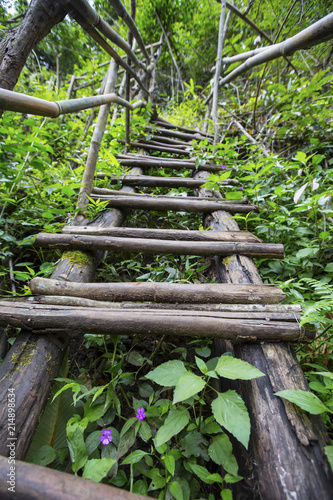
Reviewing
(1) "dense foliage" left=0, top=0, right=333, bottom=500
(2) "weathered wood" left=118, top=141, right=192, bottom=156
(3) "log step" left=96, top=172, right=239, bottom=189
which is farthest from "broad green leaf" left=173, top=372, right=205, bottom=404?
(2) "weathered wood" left=118, top=141, right=192, bottom=156

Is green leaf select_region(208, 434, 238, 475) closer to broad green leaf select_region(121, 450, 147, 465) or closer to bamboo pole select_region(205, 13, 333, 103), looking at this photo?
broad green leaf select_region(121, 450, 147, 465)

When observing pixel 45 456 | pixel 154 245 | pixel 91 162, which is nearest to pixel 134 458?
pixel 45 456

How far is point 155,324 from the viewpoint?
2.46 feet

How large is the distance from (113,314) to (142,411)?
0.33m

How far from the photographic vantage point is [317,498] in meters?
0.44

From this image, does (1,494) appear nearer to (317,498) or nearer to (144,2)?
(317,498)

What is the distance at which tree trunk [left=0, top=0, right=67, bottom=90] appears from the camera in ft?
2.81

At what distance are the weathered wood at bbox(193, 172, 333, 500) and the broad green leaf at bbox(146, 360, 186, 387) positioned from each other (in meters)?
0.19

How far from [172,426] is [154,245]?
742 millimetres

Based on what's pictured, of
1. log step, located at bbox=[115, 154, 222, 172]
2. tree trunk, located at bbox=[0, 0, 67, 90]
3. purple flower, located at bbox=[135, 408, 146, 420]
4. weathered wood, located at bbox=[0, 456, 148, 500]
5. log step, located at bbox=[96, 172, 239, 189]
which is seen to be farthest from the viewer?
log step, located at bbox=[115, 154, 222, 172]

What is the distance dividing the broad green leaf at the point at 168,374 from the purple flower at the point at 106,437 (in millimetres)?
245

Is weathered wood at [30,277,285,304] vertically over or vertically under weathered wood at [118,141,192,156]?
under

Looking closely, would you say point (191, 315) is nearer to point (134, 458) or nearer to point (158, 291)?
point (158, 291)

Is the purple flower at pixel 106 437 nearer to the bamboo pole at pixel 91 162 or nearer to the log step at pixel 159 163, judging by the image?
the bamboo pole at pixel 91 162
